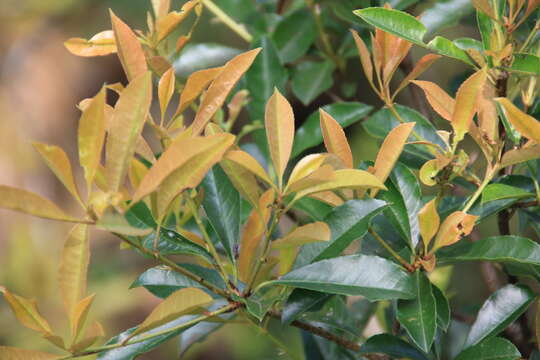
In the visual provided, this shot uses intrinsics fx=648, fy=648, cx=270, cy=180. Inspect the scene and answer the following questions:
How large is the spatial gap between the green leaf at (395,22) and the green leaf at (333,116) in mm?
273

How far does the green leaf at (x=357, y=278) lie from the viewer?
19.7 inches

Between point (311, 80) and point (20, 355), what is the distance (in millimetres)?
625

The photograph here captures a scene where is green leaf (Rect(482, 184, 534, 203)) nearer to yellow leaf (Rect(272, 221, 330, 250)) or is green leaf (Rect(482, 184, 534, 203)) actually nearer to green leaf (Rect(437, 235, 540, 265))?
green leaf (Rect(437, 235, 540, 265))

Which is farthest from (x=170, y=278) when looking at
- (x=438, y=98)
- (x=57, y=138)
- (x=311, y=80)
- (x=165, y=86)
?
(x=57, y=138)

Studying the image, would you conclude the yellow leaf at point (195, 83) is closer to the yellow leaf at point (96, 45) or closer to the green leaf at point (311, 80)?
the yellow leaf at point (96, 45)

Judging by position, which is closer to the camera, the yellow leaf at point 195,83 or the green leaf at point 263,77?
the yellow leaf at point 195,83

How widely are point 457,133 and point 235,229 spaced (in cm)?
21

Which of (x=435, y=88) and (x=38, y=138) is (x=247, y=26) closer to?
(x=435, y=88)

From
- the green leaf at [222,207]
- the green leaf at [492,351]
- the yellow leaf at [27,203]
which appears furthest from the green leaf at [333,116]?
the yellow leaf at [27,203]

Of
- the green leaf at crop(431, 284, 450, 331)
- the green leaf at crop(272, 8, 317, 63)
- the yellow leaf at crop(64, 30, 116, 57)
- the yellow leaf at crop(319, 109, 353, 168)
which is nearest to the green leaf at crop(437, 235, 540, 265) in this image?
the green leaf at crop(431, 284, 450, 331)

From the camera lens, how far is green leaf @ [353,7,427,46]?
539mm

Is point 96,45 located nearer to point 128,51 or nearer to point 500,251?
point 128,51

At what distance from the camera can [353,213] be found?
21.0 inches

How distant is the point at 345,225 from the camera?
537mm
